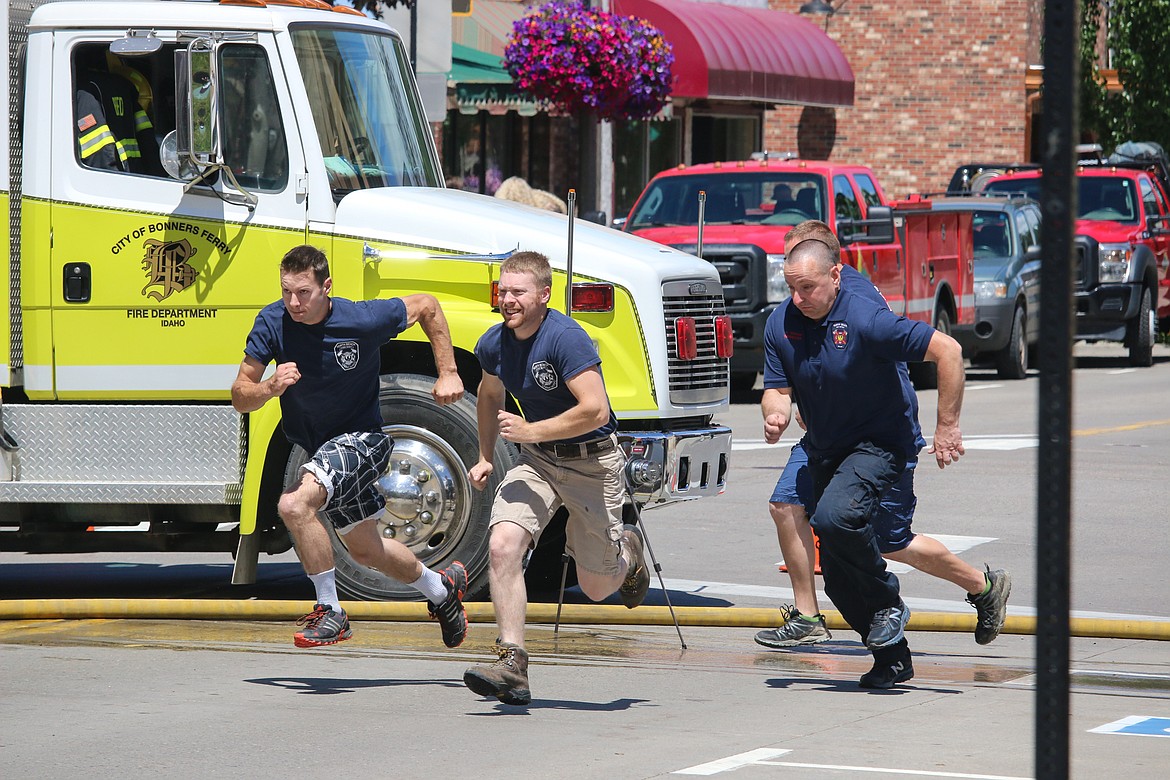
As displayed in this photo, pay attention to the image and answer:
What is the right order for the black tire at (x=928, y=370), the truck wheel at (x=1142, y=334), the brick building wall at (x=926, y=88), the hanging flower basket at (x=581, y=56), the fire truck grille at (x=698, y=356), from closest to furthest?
the fire truck grille at (x=698, y=356), the black tire at (x=928, y=370), the hanging flower basket at (x=581, y=56), the truck wheel at (x=1142, y=334), the brick building wall at (x=926, y=88)

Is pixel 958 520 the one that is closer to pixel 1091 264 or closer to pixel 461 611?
pixel 461 611

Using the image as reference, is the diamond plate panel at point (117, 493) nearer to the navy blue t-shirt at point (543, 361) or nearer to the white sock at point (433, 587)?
the white sock at point (433, 587)

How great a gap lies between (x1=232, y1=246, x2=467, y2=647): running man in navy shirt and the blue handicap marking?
2.49m

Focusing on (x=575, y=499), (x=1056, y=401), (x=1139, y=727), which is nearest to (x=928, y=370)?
(x=575, y=499)

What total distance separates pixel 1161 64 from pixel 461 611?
3239 centimetres

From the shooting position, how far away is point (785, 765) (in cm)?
596

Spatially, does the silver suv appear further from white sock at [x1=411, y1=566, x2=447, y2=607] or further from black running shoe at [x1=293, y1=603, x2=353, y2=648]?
black running shoe at [x1=293, y1=603, x2=353, y2=648]

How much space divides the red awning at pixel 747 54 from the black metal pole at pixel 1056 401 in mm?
27509

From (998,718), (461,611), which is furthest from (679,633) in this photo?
(998,718)

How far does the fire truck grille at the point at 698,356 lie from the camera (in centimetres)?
907

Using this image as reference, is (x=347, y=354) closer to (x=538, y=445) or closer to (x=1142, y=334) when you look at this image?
(x=538, y=445)

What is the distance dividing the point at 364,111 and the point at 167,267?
1193mm

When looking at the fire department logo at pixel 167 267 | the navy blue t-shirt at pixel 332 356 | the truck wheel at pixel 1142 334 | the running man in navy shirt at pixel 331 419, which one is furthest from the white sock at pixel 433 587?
the truck wheel at pixel 1142 334

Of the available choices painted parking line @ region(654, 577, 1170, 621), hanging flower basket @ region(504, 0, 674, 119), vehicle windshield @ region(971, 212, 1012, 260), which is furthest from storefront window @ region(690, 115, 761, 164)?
painted parking line @ region(654, 577, 1170, 621)
